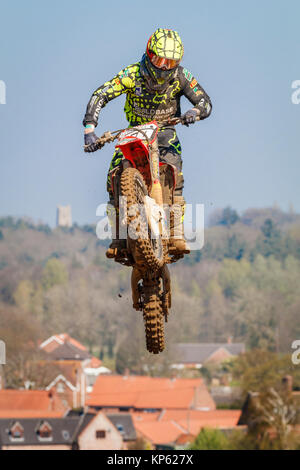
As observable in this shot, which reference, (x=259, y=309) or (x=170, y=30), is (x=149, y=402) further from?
(x=170, y=30)

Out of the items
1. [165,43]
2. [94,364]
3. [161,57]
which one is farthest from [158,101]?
[94,364]

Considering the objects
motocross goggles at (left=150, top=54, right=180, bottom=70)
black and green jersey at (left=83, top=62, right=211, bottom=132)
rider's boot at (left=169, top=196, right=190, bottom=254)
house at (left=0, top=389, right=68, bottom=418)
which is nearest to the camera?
motocross goggles at (left=150, top=54, right=180, bottom=70)

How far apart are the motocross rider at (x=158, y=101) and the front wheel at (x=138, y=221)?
71 cm

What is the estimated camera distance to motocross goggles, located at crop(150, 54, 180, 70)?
20.7 meters

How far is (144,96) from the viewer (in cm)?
2145

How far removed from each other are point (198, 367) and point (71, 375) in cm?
4371

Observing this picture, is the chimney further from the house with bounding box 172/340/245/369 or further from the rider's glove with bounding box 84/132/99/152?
the rider's glove with bounding box 84/132/99/152

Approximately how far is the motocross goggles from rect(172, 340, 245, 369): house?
499ft

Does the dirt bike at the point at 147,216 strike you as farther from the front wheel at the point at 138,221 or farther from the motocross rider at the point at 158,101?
the motocross rider at the point at 158,101

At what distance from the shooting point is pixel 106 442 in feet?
325

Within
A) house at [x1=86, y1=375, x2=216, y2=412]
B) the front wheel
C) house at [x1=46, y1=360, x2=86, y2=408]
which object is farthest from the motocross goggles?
house at [x1=86, y1=375, x2=216, y2=412]
